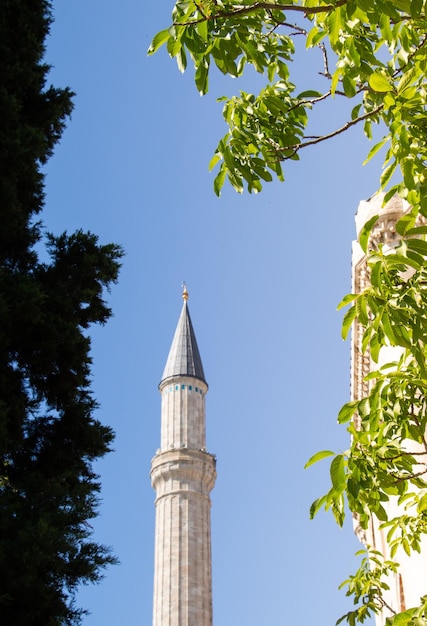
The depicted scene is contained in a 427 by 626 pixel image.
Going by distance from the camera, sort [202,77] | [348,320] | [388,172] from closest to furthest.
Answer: [348,320]
[202,77]
[388,172]

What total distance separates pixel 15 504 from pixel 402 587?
6639mm

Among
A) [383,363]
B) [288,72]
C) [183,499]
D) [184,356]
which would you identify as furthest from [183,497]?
[288,72]

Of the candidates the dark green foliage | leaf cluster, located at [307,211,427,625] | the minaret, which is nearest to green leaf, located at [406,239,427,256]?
leaf cluster, located at [307,211,427,625]

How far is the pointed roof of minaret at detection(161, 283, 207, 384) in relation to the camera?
31.8m

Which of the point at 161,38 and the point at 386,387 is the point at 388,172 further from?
the point at 161,38

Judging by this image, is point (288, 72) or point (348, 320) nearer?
point (348, 320)

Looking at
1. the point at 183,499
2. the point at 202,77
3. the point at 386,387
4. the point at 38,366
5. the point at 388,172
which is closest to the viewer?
the point at 386,387

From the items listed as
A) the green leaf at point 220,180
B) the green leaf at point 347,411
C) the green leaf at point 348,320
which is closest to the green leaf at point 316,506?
the green leaf at point 347,411

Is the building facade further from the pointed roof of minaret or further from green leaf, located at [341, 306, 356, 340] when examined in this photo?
the pointed roof of minaret

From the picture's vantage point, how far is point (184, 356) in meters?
32.4

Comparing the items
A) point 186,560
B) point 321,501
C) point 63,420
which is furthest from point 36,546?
point 186,560

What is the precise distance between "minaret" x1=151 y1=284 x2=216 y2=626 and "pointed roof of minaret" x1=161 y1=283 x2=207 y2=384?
41 millimetres

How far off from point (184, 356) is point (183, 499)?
6260 mm

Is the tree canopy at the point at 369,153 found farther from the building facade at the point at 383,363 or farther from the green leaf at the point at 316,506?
the building facade at the point at 383,363
